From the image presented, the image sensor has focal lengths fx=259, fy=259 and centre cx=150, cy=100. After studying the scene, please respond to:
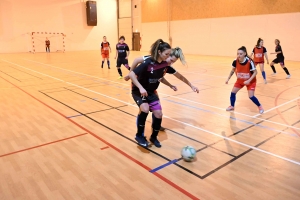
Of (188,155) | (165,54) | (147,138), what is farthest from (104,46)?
(188,155)

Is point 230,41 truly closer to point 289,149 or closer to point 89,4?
point 89,4

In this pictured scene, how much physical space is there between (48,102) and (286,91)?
7.06 metres

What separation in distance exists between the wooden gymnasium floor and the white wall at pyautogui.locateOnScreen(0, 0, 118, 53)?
1986 cm

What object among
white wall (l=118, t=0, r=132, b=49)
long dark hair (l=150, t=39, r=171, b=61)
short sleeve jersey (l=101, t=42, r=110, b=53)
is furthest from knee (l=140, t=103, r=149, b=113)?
white wall (l=118, t=0, r=132, b=49)

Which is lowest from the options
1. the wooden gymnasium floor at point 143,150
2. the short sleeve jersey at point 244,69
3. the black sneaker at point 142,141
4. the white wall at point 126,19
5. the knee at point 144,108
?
the wooden gymnasium floor at point 143,150

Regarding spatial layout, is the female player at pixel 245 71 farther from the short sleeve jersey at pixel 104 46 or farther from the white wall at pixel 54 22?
the white wall at pixel 54 22

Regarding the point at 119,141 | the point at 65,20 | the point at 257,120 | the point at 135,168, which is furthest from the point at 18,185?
the point at 65,20

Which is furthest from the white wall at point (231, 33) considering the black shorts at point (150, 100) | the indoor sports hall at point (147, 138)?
the black shorts at point (150, 100)

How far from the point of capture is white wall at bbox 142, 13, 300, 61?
16.9 meters

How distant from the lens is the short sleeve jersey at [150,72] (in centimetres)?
366

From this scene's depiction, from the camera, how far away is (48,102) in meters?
6.76

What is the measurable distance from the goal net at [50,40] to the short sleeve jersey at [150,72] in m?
24.2

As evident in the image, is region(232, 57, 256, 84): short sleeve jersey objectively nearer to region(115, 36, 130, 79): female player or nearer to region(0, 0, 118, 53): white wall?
region(115, 36, 130, 79): female player

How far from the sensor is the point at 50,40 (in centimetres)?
2584
